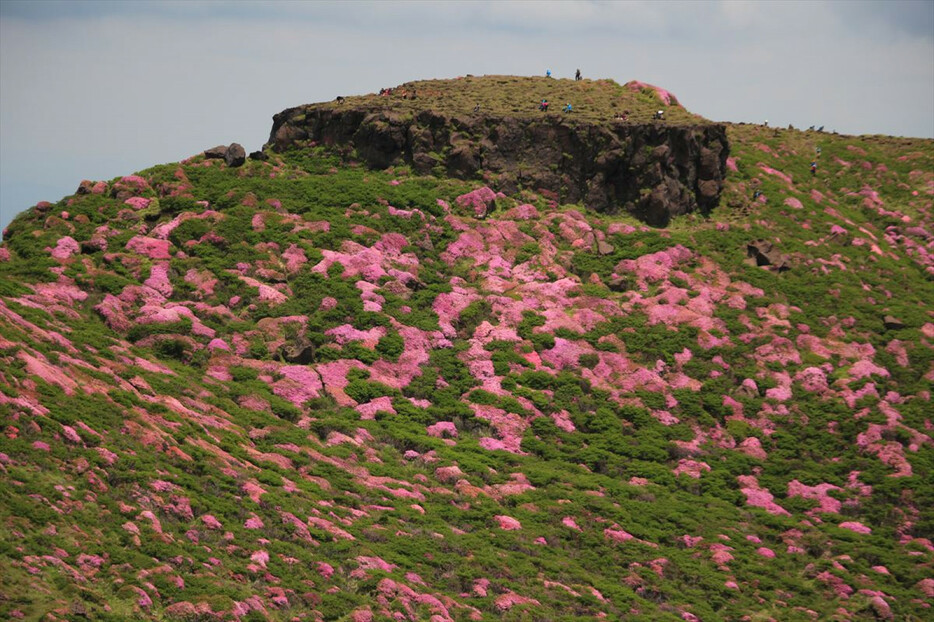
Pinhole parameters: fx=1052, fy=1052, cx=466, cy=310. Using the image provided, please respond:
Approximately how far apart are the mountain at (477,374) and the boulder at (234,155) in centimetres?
43

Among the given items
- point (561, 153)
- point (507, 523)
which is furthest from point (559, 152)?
point (507, 523)

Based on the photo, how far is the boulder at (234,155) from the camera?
263ft

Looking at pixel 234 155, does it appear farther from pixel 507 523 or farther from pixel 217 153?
pixel 507 523

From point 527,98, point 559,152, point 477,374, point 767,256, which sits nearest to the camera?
→ point 477,374

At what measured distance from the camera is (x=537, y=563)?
49.7 metres

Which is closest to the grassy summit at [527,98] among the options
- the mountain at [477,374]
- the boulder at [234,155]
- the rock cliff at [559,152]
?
the mountain at [477,374]

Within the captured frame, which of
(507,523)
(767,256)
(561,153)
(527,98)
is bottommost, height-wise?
(507,523)

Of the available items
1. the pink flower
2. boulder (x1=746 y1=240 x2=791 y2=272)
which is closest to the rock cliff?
boulder (x1=746 y1=240 x2=791 y2=272)

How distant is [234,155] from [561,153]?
1000 inches

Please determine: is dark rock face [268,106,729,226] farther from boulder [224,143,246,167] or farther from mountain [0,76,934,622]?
boulder [224,143,246,167]

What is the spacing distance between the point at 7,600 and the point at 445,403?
33589 millimetres

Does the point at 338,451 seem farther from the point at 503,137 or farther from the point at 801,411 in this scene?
the point at 503,137

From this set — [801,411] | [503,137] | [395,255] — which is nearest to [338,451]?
[395,255]

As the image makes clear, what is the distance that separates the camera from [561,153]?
273 feet
